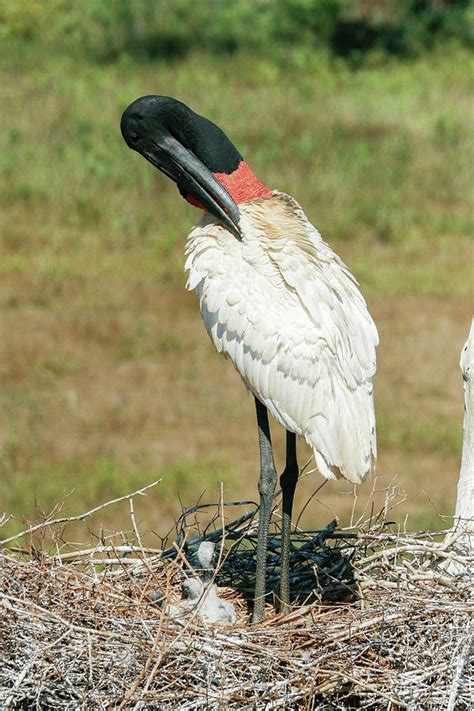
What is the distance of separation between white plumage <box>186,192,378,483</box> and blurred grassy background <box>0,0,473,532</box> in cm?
264

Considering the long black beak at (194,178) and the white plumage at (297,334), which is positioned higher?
the long black beak at (194,178)

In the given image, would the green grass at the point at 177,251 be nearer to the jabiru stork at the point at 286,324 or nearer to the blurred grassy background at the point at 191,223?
the blurred grassy background at the point at 191,223

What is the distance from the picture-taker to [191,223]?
47.1 feet

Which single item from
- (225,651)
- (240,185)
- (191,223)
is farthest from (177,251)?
(225,651)

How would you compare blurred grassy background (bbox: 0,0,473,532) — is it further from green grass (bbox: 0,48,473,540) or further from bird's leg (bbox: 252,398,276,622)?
bird's leg (bbox: 252,398,276,622)

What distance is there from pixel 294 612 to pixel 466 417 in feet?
3.19

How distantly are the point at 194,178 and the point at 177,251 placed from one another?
30.2 ft

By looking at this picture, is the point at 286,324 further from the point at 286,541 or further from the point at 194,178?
the point at 286,541

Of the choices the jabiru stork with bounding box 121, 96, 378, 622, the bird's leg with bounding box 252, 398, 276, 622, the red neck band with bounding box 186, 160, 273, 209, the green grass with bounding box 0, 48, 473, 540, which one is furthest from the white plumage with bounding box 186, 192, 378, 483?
the green grass with bounding box 0, 48, 473, 540

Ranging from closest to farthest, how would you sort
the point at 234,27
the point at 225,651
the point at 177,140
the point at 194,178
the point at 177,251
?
the point at 225,651 < the point at 194,178 < the point at 177,140 < the point at 177,251 < the point at 234,27

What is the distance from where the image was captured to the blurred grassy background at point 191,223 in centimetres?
1055

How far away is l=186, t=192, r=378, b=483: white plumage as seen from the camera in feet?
15.6

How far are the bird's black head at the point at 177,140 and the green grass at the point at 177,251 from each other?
4477 mm

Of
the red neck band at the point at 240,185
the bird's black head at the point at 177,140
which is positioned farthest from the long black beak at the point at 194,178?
the red neck band at the point at 240,185
